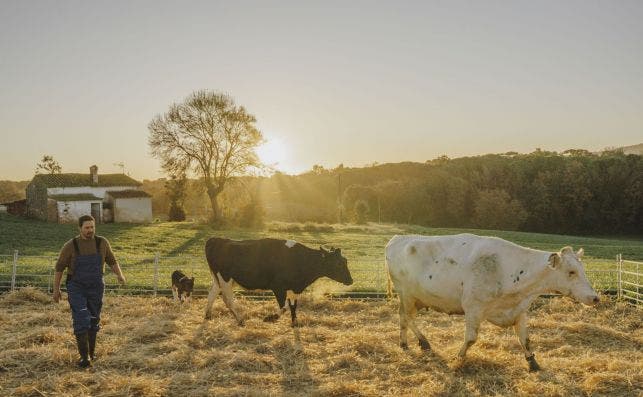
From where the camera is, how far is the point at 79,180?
55250 millimetres

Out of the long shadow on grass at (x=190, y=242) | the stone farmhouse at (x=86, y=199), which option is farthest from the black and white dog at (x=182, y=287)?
the stone farmhouse at (x=86, y=199)

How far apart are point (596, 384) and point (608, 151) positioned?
85363 millimetres

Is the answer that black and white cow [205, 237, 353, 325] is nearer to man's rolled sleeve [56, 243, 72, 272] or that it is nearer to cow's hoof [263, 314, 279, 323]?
cow's hoof [263, 314, 279, 323]

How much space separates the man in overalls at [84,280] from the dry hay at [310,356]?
516 mm

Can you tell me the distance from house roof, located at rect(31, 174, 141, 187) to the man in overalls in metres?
48.8

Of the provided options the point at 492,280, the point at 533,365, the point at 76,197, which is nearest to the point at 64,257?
the point at 492,280

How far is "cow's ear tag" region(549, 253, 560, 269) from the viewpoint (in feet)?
24.8

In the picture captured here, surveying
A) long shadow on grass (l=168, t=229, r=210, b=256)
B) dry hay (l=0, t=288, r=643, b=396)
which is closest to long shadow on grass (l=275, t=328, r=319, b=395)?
dry hay (l=0, t=288, r=643, b=396)

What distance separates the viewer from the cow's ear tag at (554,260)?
757 cm

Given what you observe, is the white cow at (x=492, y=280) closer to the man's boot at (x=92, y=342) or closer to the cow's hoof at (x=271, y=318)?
the cow's hoof at (x=271, y=318)

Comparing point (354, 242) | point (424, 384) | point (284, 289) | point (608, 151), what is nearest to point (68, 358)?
point (284, 289)

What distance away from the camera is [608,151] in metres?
81.6

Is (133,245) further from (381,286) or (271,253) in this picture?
(271,253)

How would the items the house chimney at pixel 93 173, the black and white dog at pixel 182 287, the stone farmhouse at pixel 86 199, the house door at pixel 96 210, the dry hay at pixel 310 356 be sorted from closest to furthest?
the dry hay at pixel 310 356 → the black and white dog at pixel 182 287 → the stone farmhouse at pixel 86 199 → the house door at pixel 96 210 → the house chimney at pixel 93 173
